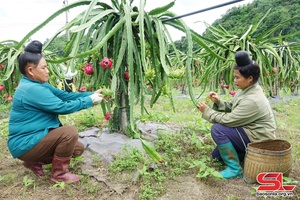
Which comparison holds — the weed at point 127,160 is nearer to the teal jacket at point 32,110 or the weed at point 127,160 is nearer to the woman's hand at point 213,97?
the teal jacket at point 32,110

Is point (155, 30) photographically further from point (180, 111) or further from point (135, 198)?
point (180, 111)

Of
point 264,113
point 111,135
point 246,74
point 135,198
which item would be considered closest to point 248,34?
point 246,74

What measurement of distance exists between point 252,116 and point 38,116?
1581mm

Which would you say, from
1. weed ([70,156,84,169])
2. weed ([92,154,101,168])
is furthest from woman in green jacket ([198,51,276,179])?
weed ([70,156,84,169])

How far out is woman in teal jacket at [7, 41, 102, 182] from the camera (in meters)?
1.80

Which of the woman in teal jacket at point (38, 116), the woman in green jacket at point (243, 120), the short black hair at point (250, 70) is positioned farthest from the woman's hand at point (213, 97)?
the woman in teal jacket at point (38, 116)

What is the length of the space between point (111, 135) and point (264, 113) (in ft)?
4.70

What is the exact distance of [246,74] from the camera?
197 centimetres

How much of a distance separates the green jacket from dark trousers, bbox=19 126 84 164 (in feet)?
3.72

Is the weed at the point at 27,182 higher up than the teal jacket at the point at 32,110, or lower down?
lower down

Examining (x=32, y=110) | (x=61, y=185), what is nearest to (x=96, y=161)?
(x=61, y=185)

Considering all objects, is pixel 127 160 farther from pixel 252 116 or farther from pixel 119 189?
pixel 252 116

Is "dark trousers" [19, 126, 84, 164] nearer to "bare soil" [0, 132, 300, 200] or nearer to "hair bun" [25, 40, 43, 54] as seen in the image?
"bare soil" [0, 132, 300, 200]

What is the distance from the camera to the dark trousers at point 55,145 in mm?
1847
